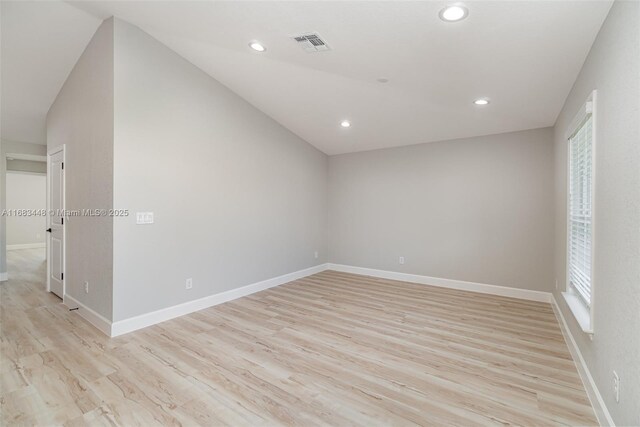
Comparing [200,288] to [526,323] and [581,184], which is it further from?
[581,184]

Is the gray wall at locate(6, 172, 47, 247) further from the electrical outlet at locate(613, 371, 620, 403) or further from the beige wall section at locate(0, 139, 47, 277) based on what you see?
the electrical outlet at locate(613, 371, 620, 403)

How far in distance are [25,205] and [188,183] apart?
9169 mm

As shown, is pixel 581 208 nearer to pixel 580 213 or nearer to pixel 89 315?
pixel 580 213

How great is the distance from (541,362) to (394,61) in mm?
3093

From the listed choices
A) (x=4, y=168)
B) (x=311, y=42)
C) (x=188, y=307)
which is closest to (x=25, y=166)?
(x=4, y=168)

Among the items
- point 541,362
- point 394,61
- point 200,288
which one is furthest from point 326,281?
point 394,61

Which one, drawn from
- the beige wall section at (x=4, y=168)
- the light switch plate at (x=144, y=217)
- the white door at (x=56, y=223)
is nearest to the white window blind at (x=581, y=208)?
the light switch plate at (x=144, y=217)

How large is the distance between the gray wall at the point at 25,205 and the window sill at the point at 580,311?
1216cm

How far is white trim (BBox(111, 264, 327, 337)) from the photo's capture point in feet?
10.5

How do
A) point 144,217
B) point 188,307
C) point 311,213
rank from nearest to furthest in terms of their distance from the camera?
point 144,217 → point 188,307 → point 311,213

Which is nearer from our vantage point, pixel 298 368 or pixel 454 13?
pixel 454 13

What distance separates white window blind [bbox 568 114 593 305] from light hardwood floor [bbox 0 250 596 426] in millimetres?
737

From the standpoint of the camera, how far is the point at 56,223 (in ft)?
14.2

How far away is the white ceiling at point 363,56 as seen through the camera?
230cm
